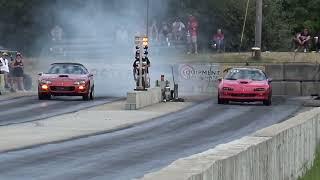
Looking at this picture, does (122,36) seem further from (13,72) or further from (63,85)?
(63,85)

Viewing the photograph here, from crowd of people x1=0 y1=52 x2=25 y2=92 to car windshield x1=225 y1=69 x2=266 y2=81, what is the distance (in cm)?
852

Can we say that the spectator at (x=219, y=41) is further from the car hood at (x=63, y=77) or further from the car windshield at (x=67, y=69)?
the car hood at (x=63, y=77)

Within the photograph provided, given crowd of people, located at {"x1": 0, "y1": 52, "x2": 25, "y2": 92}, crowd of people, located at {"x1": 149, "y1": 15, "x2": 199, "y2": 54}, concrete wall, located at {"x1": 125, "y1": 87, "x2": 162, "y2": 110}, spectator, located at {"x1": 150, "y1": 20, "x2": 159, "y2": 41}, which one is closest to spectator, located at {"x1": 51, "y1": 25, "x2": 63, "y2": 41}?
crowd of people, located at {"x1": 149, "y1": 15, "x2": 199, "y2": 54}

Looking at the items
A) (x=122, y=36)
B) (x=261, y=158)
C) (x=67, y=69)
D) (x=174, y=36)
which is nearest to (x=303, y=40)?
(x=174, y=36)

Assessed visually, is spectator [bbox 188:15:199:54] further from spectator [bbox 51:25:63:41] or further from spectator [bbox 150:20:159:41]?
spectator [bbox 51:25:63:41]

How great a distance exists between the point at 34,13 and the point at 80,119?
33.2 meters

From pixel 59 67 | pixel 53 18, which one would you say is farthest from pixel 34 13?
pixel 59 67

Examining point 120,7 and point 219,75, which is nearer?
point 219,75

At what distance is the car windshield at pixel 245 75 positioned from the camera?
34.4m

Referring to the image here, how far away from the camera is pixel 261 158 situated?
11.3 metres

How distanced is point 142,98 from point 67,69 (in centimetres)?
508

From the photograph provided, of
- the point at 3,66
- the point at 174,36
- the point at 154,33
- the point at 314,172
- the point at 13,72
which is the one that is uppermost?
the point at 154,33

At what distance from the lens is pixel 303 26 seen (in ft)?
218

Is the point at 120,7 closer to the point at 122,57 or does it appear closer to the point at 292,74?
the point at 122,57
